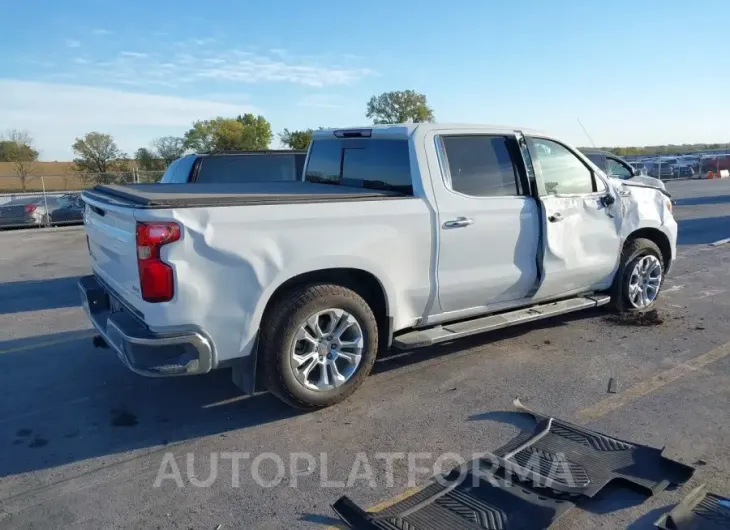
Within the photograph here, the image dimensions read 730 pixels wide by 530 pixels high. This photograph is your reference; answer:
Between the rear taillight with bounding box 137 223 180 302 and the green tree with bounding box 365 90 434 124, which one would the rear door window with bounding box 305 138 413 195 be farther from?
the green tree with bounding box 365 90 434 124

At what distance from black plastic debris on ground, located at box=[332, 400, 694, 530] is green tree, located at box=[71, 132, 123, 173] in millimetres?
47846

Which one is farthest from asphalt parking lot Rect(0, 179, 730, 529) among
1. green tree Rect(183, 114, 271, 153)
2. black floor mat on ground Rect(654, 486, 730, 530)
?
green tree Rect(183, 114, 271, 153)

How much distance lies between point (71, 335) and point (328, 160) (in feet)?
10.6

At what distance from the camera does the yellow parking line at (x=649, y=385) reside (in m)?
4.25

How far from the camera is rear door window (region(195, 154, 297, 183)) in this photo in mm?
9986

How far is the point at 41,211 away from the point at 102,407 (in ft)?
52.6

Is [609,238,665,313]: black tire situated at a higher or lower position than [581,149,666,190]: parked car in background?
lower

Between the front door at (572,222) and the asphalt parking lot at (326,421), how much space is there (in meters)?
0.63

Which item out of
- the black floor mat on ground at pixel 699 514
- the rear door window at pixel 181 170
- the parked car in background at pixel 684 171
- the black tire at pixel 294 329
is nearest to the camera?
the black floor mat on ground at pixel 699 514

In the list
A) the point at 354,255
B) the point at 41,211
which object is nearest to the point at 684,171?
the point at 41,211

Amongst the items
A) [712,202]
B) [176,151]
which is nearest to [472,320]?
[712,202]

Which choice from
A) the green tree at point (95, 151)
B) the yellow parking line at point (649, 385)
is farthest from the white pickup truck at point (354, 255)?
the green tree at point (95, 151)

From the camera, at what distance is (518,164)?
5.26m

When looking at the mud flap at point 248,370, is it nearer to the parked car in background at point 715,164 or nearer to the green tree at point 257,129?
the parked car in background at point 715,164
